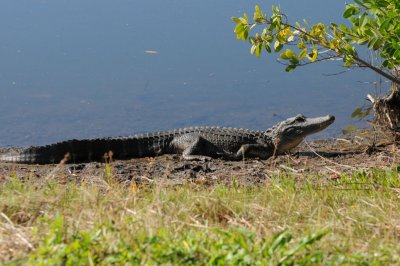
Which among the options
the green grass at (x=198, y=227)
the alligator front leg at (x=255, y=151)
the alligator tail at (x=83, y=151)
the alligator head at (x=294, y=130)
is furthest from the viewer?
the alligator head at (x=294, y=130)

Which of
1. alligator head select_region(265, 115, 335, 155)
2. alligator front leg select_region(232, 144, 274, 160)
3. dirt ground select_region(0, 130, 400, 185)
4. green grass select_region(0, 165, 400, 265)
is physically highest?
alligator head select_region(265, 115, 335, 155)

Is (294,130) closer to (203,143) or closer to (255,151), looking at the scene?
(255,151)

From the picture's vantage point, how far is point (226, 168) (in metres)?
7.46

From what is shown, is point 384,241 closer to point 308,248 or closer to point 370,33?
point 308,248

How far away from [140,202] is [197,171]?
2860mm

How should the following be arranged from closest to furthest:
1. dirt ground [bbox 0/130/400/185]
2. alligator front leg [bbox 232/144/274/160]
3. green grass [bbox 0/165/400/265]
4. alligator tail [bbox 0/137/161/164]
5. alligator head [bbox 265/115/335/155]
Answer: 1. green grass [bbox 0/165/400/265]
2. dirt ground [bbox 0/130/400/185]
3. alligator tail [bbox 0/137/161/164]
4. alligator front leg [bbox 232/144/274/160]
5. alligator head [bbox 265/115/335/155]

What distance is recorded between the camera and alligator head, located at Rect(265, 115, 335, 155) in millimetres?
9250

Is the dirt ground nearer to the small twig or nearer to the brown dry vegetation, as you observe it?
the brown dry vegetation

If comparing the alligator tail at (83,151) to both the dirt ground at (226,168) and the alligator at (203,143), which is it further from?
the dirt ground at (226,168)

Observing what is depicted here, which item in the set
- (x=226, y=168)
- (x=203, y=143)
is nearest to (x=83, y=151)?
(x=203, y=143)

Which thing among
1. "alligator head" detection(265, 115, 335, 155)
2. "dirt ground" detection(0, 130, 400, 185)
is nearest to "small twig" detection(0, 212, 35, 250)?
"dirt ground" detection(0, 130, 400, 185)

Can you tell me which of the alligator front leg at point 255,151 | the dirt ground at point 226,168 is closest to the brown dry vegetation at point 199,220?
the dirt ground at point 226,168

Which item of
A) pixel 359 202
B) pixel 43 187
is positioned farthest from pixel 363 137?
pixel 43 187

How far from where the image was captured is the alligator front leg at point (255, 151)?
8961 millimetres
